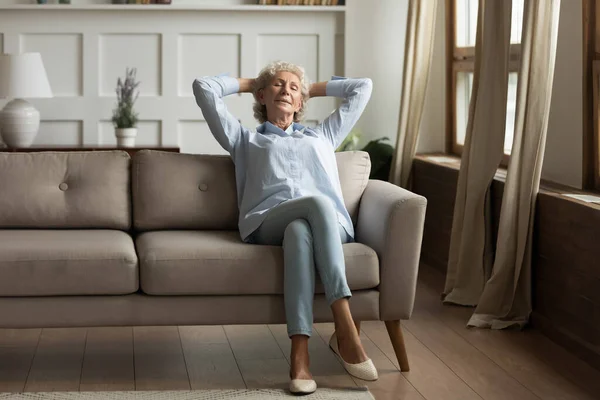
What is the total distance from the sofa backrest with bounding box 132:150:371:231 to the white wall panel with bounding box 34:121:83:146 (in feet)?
7.91

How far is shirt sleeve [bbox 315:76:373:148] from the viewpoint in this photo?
369 cm

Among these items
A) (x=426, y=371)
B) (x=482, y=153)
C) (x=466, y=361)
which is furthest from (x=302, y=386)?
(x=482, y=153)

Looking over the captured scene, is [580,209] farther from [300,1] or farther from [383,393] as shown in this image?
[300,1]

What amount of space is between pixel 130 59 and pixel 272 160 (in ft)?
8.98

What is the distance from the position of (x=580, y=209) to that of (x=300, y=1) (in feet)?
A: 9.63

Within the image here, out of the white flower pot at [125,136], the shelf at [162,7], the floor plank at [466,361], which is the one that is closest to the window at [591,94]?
the floor plank at [466,361]

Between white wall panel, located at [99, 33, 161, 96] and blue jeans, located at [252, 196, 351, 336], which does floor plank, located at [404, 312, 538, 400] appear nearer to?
blue jeans, located at [252, 196, 351, 336]

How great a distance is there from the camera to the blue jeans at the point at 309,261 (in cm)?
303

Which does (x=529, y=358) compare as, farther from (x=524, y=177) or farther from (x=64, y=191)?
(x=64, y=191)

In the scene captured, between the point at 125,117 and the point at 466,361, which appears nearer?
the point at 466,361

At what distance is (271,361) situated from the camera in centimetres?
336

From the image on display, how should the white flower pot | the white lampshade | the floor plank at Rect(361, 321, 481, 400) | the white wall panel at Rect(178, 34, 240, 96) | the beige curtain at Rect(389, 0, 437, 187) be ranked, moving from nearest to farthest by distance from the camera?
1. the floor plank at Rect(361, 321, 481, 400)
2. the white lampshade
3. the beige curtain at Rect(389, 0, 437, 187)
4. the white flower pot
5. the white wall panel at Rect(178, 34, 240, 96)

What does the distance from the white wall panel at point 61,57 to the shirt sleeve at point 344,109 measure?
2508 mm

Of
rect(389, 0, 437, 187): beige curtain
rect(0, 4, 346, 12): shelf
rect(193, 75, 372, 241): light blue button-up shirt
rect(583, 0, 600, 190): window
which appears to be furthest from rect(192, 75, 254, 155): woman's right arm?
rect(0, 4, 346, 12): shelf
